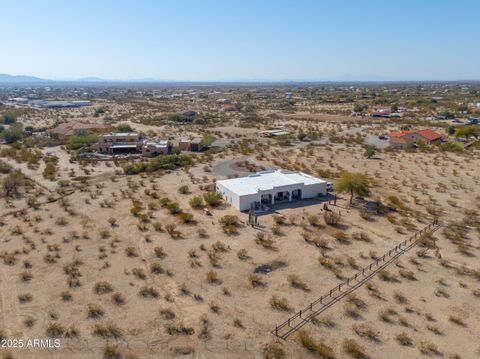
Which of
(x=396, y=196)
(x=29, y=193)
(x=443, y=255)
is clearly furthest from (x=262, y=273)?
(x=29, y=193)

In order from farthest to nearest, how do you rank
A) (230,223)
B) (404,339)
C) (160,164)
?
(160,164) → (230,223) → (404,339)

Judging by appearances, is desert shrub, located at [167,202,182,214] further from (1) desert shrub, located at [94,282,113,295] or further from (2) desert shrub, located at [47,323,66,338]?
(2) desert shrub, located at [47,323,66,338]

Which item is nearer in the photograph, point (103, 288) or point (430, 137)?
point (103, 288)

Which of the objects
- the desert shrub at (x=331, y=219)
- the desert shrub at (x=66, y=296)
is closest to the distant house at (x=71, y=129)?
the desert shrub at (x=66, y=296)

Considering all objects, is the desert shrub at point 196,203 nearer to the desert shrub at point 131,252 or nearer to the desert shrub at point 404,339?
the desert shrub at point 131,252

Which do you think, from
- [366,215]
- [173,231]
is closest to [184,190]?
[173,231]

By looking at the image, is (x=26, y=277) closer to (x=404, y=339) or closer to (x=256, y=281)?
(x=256, y=281)
